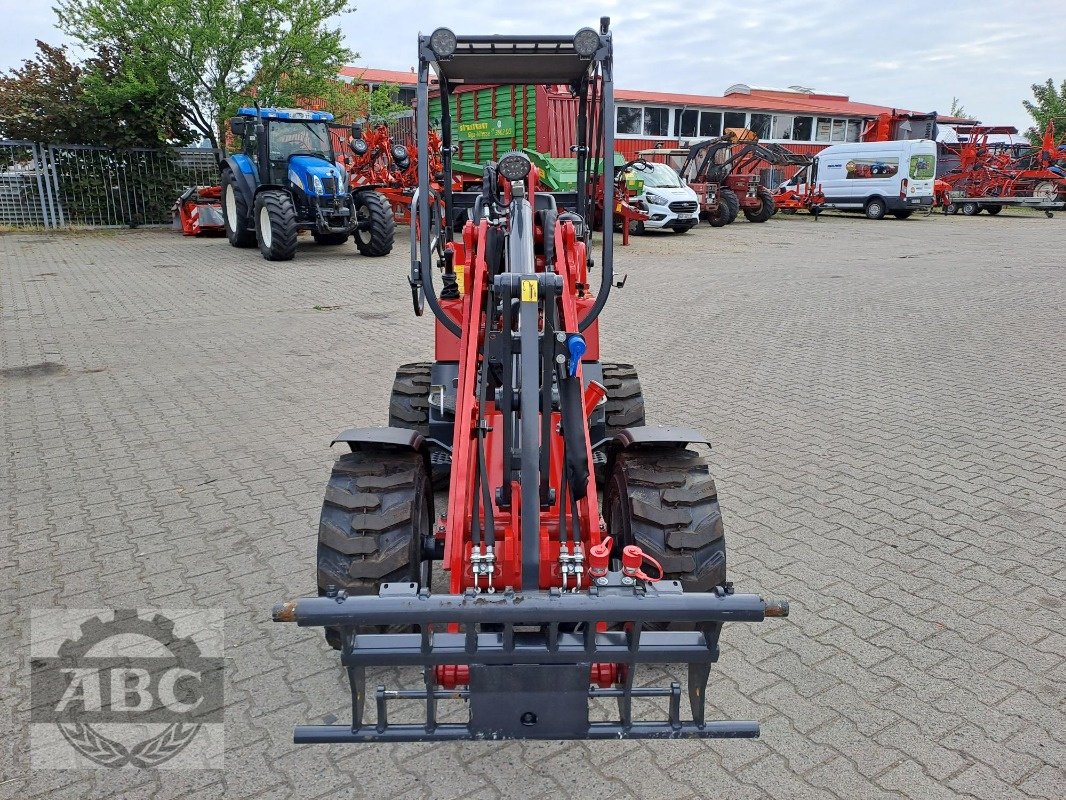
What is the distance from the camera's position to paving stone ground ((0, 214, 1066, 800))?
111 inches

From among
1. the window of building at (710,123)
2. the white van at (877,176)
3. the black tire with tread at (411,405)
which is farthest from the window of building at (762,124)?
the black tire with tread at (411,405)

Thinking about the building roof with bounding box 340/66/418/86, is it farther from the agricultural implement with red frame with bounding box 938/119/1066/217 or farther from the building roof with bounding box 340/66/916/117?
the agricultural implement with red frame with bounding box 938/119/1066/217

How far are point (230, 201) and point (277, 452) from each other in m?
13.6

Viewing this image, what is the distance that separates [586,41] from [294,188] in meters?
13.2

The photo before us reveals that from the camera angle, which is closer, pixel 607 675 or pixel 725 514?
pixel 607 675

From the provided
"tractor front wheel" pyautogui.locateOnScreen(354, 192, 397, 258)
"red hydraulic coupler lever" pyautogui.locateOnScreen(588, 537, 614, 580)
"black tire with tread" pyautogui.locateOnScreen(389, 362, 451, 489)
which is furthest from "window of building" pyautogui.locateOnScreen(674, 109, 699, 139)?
"red hydraulic coupler lever" pyautogui.locateOnScreen(588, 537, 614, 580)

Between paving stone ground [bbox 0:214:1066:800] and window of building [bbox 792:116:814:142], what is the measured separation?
32.2 meters

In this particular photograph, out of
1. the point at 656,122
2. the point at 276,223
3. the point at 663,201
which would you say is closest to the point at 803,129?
the point at 656,122

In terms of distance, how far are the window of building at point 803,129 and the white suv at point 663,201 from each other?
22.2m

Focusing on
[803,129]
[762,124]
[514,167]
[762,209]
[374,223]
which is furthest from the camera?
[803,129]

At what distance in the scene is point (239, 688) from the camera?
3.22 metres

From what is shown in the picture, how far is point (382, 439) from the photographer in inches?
137

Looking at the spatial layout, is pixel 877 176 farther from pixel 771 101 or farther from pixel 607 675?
pixel 607 675

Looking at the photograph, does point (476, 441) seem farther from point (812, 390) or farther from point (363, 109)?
point (363, 109)
